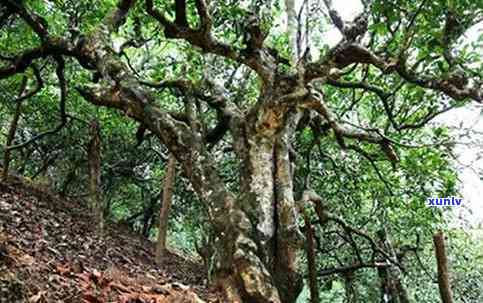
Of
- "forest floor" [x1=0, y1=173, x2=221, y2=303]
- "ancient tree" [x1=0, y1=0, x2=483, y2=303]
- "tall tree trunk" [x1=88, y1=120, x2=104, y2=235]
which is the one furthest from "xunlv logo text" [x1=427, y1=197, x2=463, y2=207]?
"tall tree trunk" [x1=88, y1=120, x2=104, y2=235]

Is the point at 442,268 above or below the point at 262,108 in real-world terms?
below

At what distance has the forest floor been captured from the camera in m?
3.80

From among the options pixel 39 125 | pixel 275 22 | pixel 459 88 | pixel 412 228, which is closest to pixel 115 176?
pixel 39 125

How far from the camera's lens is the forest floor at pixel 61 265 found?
3.80 metres

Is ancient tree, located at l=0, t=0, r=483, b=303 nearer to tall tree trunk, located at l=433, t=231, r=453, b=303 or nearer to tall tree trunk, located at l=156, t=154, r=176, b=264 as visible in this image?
tall tree trunk, located at l=156, t=154, r=176, b=264

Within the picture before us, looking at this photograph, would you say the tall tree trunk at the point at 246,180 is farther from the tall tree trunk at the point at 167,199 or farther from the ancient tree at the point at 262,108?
the tall tree trunk at the point at 167,199

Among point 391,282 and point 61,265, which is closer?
point 61,265

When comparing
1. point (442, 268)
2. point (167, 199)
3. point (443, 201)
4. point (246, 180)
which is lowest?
point (442, 268)

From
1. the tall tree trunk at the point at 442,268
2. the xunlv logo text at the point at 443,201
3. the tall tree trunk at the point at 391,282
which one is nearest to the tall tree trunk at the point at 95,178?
the tall tree trunk at the point at 391,282

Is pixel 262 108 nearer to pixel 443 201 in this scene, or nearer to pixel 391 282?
pixel 443 201

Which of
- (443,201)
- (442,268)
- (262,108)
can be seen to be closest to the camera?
(442,268)

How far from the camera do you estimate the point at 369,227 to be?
31.5 feet

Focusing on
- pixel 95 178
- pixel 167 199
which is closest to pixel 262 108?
pixel 167 199

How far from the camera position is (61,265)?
4.80m
